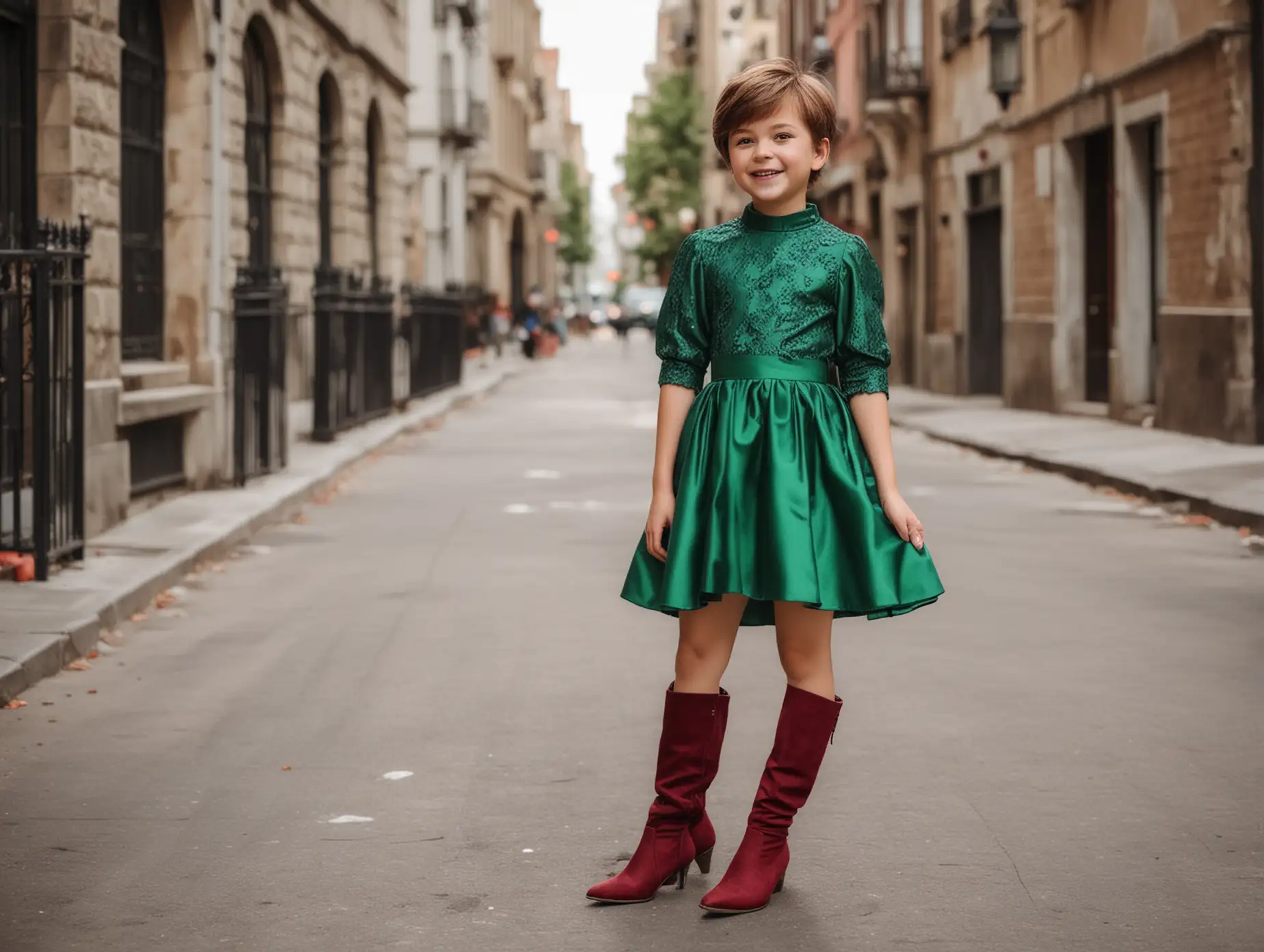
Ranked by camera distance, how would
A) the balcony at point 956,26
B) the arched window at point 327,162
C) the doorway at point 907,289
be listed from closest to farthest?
the arched window at point 327,162 → the balcony at point 956,26 → the doorway at point 907,289

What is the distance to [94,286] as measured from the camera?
1161 centimetres

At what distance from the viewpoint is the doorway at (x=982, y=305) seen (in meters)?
Result: 29.0

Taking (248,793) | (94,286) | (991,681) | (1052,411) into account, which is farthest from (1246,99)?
(248,793)

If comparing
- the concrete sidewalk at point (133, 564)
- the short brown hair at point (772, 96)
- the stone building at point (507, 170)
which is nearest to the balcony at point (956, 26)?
the concrete sidewalk at point (133, 564)

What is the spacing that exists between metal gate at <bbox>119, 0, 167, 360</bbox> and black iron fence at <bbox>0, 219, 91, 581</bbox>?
3.34m

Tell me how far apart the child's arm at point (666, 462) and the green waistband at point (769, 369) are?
0.36 feet

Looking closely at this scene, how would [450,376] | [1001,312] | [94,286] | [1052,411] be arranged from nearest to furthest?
[94,286]
[1052,411]
[1001,312]
[450,376]

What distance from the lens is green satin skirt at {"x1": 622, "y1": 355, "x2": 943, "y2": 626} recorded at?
4352mm

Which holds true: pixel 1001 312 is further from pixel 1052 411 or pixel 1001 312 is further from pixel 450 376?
pixel 450 376

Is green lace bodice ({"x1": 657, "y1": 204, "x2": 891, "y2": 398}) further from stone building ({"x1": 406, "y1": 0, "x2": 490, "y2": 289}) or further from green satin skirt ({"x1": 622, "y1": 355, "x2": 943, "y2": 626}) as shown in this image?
stone building ({"x1": 406, "y1": 0, "x2": 490, "y2": 289})

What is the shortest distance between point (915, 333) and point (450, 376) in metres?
7.61

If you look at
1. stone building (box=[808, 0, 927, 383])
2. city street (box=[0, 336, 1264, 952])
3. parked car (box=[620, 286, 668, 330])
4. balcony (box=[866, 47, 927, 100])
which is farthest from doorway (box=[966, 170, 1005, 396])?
parked car (box=[620, 286, 668, 330])

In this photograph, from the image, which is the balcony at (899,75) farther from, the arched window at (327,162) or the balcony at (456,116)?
the balcony at (456,116)

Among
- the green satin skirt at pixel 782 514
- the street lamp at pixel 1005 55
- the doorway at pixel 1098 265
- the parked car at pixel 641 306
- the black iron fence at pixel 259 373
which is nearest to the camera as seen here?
the green satin skirt at pixel 782 514
